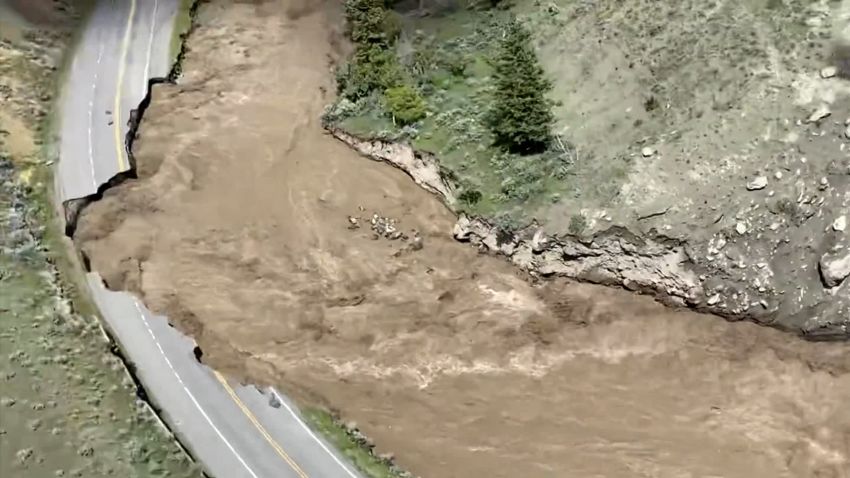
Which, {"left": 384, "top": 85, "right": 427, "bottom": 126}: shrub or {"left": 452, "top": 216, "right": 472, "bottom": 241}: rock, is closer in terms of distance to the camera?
{"left": 452, "top": 216, "right": 472, "bottom": 241}: rock

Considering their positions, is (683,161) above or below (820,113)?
below

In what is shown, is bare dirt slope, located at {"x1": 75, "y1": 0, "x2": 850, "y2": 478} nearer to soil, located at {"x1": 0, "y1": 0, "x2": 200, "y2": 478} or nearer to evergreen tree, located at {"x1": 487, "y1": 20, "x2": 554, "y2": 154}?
soil, located at {"x1": 0, "y1": 0, "x2": 200, "y2": 478}

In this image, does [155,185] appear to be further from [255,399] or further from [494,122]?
[494,122]

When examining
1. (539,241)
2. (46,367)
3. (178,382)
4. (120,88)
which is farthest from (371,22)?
(46,367)

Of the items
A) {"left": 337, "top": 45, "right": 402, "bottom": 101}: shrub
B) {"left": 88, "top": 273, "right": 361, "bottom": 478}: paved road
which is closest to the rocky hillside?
{"left": 337, "top": 45, "right": 402, "bottom": 101}: shrub

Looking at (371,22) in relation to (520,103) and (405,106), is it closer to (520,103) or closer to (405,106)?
(405,106)

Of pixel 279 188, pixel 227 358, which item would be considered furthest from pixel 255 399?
pixel 279 188
